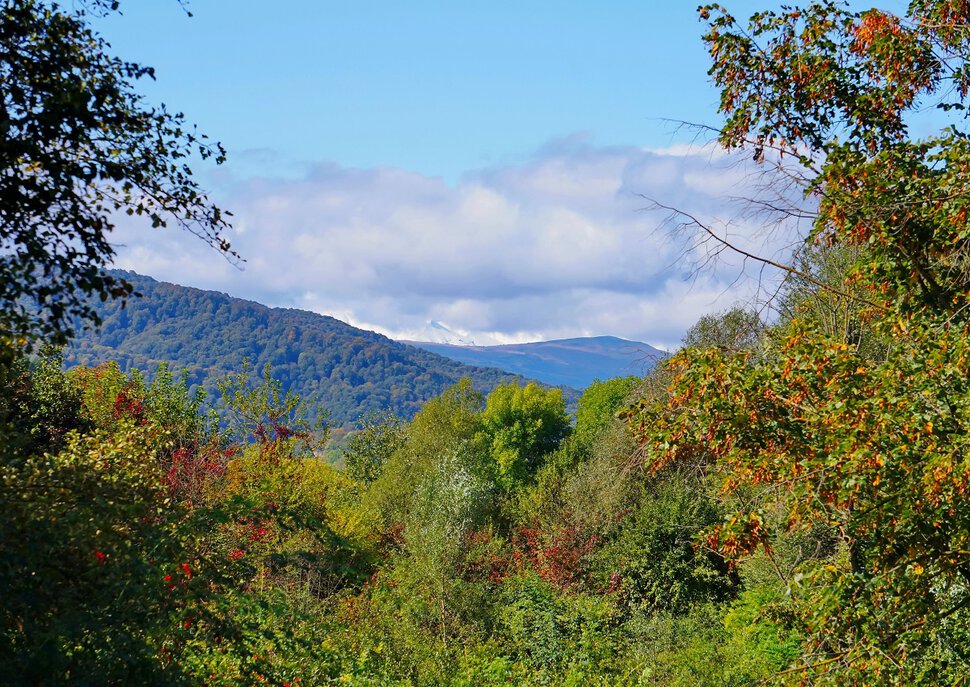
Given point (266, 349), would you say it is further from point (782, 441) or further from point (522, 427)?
point (782, 441)

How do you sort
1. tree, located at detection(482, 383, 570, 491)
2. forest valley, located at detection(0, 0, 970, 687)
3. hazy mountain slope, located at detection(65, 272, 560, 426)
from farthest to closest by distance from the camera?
1. hazy mountain slope, located at detection(65, 272, 560, 426)
2. tree, located at detection(482, 383, 570, 491)
3. forest valley, located at detection(0, 0, 970, 687)

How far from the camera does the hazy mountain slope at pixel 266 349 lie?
168 metres

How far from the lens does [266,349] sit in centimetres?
17975

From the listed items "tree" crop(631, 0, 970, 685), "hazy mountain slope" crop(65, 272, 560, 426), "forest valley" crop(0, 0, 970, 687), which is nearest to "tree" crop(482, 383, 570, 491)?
"forest valley" crop(0, 0, 970, 687)

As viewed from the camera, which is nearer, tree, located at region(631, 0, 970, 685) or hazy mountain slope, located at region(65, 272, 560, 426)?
tree, located at region(631, 0, 970, 685)

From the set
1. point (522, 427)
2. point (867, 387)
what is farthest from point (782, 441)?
point (522, 427)

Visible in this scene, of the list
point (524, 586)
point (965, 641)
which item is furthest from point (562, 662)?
point (965, 641)

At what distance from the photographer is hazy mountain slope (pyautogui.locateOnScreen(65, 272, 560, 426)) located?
551ft

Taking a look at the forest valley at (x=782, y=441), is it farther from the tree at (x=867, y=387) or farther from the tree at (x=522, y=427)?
the tree at (x=522, y=427)

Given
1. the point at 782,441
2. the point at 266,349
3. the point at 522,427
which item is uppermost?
the point at 266,349

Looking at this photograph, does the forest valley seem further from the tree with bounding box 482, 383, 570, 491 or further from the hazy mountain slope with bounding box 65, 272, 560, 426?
the hazy mountain slope with bounding box 65, 272, 560, 426

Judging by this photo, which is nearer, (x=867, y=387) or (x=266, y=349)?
(x=867, y=387)

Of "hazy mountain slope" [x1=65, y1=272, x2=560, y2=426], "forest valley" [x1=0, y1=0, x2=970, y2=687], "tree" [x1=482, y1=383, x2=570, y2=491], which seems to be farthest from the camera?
"hazy mountain slope" [x1=65, y1=272, x2=560, y2=426]

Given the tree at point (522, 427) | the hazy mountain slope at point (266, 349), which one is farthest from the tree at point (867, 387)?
the hazy mountain slope at point (266, 349)
